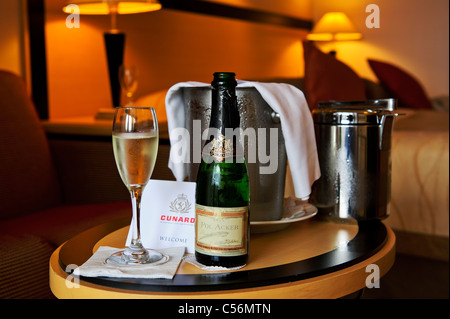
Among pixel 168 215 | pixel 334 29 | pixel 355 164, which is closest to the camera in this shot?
pixel 168 215

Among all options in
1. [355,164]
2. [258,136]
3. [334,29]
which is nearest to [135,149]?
[258,136]

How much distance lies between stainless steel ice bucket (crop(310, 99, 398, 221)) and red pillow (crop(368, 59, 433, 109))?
2892mm

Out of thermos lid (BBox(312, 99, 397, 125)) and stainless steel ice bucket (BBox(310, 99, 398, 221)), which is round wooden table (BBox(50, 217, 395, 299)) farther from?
thermos lid (BBox(312, 99, 397, 125))

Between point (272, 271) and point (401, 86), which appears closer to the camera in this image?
point (272, 271)

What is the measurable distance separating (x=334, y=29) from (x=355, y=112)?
3823mm

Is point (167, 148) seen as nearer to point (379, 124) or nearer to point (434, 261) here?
point (379, 124)

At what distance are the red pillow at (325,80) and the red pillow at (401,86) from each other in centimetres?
128

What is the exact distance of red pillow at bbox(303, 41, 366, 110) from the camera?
2403 millimetres

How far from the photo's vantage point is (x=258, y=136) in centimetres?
94

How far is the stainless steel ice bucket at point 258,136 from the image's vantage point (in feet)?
3.06

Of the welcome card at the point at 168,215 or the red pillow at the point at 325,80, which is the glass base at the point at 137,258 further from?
the red pillow at the point at 325,80

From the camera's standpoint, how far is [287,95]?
949 millimetres

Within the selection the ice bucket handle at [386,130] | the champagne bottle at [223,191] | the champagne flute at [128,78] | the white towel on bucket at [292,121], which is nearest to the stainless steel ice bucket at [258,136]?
the white towel on bucket at [292,121]

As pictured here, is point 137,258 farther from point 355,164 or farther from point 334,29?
point 334,29
